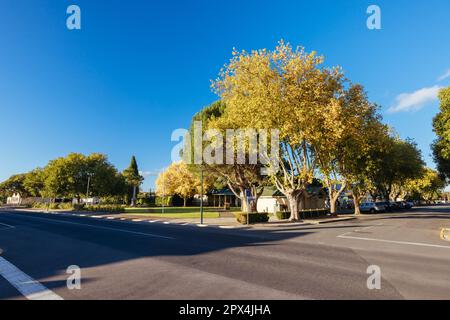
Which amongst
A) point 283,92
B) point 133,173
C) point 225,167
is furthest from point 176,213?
point 133,173

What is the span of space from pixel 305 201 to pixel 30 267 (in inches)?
1634

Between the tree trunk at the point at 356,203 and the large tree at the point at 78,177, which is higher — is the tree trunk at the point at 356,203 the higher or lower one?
the lower one

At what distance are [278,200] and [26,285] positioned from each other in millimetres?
37591

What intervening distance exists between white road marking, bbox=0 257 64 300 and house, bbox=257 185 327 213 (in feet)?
112

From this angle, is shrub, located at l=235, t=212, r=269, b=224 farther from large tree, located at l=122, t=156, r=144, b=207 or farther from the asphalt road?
large tree, located at l=122, t=156, r=144, b=207

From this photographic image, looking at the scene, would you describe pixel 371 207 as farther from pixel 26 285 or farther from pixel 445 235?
pixel 26 285

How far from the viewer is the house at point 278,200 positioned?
4194 cm

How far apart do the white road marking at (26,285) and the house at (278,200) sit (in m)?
34.1

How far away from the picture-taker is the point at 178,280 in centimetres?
686

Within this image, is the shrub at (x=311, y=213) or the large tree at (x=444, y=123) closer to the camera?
the large tree at (x=444, y=123)

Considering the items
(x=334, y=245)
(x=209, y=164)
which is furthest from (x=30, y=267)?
(x=209, y=164)

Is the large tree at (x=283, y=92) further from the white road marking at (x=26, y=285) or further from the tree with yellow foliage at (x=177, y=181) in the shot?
the tree with yellow foliage at (x=177, y=181)

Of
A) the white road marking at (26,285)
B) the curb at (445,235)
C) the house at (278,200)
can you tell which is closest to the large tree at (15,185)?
the house at (278,200)

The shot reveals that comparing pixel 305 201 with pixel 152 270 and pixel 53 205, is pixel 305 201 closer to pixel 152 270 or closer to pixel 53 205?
pixel 152 270
